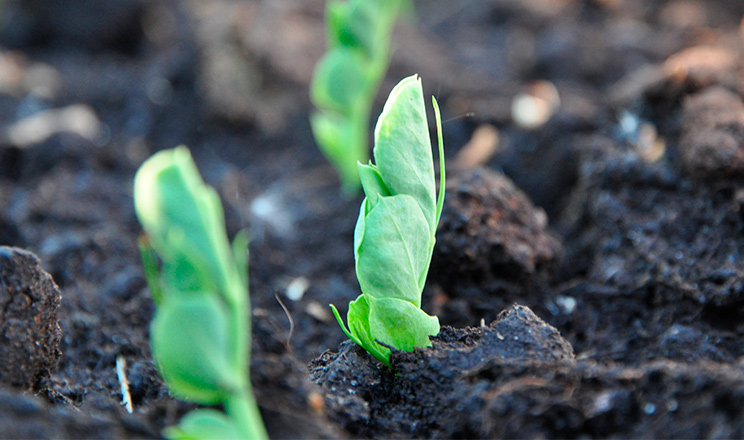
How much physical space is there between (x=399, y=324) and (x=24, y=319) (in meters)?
0.51

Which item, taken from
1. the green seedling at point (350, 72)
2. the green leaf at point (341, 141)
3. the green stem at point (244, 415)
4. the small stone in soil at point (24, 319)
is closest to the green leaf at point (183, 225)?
the green stem at point (244, 415)

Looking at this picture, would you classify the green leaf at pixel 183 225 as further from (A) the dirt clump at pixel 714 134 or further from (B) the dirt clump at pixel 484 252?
(A) the dirt clump at pixel 714 134

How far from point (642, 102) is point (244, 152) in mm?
1409

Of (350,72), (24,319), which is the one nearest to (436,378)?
(24,319)

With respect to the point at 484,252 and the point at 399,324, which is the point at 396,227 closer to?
the point at 399,324

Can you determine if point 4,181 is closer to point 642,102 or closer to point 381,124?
point 381,124

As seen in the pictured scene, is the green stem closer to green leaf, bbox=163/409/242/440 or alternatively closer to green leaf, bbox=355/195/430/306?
green leaf, bbox=163/409/242/440

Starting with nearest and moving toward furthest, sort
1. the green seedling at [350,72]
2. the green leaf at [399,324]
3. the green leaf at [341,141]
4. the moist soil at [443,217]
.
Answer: the moist soil at [443,217]
the green leaf at [399,324]
the green seedling at [350,72]
the green leaf at [341,141]

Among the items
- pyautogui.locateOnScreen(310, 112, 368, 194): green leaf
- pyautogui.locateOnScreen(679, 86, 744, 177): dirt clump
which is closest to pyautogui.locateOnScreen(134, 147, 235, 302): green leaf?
pyautogui.locateOnScreen(679, 86, 744, 177): dirt clump

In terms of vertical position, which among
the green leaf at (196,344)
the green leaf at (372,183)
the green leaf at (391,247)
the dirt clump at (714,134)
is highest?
the dirt clump at (714,134)

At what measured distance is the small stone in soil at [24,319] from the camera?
0.85m

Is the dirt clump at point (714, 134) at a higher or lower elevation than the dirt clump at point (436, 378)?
higher

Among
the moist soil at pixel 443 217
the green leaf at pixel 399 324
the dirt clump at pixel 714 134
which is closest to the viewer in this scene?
the moist soil at pixel 443 217

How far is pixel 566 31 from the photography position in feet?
9.25
